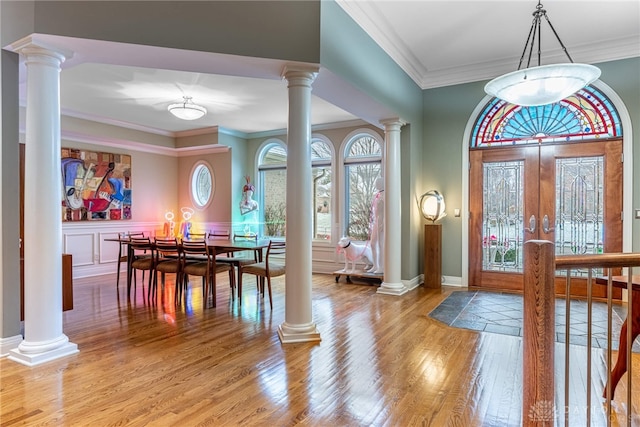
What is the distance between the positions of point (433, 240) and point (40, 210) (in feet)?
15.6

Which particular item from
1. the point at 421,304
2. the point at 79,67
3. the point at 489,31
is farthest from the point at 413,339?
the point at 79,67

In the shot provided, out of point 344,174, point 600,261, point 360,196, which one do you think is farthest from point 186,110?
point 600,261

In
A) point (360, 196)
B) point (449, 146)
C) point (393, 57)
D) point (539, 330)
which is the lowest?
point (539, 330)

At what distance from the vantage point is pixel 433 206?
5.69 metres

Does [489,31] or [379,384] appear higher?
[489,31]

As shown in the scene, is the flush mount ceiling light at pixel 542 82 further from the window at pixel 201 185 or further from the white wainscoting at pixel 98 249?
the window at pixel 201 185

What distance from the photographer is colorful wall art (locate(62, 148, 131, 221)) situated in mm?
6719

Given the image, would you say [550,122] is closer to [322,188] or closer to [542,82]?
[542,82]

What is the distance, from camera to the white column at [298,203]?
3.45 m

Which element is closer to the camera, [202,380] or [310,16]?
[202,380]

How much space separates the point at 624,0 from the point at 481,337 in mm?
3718

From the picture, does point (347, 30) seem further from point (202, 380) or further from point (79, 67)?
point (202, 380)

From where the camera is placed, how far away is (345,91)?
4.15 m

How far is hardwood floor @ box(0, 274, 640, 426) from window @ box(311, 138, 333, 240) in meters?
3.38
